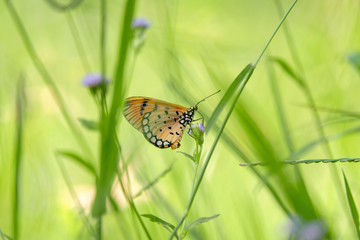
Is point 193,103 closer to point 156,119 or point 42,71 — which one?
point 156,119

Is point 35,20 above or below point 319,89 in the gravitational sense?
above

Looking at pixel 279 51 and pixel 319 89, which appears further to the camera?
pixel 279 51

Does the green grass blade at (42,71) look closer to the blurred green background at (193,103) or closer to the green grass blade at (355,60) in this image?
the blurred green background at (193,103)

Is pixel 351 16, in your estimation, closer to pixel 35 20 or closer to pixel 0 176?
pixel 0 176

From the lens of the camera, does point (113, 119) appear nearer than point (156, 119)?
Yes

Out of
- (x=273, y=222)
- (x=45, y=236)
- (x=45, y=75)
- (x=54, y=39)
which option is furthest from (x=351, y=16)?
(x=54, y=39)

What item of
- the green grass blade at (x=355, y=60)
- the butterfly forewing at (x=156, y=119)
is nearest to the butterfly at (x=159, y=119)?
the butterfly forewing at (x=156, y=119)

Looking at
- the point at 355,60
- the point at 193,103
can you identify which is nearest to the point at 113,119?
the point at 193,103
